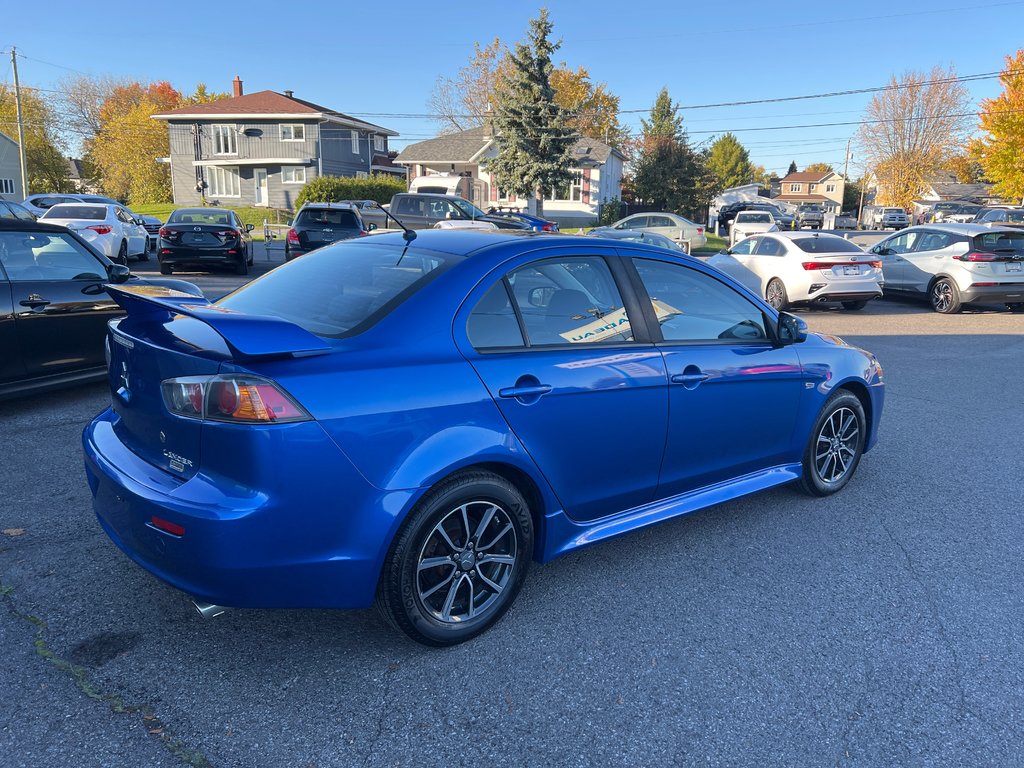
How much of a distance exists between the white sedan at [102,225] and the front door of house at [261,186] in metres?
30.6

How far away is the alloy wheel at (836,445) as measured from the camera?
4.86 metres

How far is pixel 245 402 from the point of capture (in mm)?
2596

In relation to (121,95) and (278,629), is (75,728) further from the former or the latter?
(121,95)

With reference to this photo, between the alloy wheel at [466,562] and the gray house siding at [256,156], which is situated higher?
the gray house siding at [256,156]

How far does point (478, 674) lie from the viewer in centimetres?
298

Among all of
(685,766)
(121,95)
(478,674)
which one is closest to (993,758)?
(685,766)

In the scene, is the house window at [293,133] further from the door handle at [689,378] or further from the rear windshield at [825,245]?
the door handle at [689,378]

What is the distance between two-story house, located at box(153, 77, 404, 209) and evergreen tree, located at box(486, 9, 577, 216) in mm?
14172

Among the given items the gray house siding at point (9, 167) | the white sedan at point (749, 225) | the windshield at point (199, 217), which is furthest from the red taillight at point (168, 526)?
the gray house siding at point (9, 167)

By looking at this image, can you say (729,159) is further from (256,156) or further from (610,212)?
(256,156)

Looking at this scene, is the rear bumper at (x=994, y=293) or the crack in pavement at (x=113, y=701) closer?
the crack in pavement at (x=113, y=701)

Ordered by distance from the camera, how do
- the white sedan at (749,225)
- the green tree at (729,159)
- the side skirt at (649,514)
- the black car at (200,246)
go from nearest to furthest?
the side skirt at (649,514), the black car at (200,246), the white sedan at (749,225), the green tree at (729,159)

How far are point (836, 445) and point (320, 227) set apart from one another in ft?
48.4

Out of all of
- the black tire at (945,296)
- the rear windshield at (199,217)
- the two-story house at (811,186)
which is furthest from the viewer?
the two-story house at (811,186)
